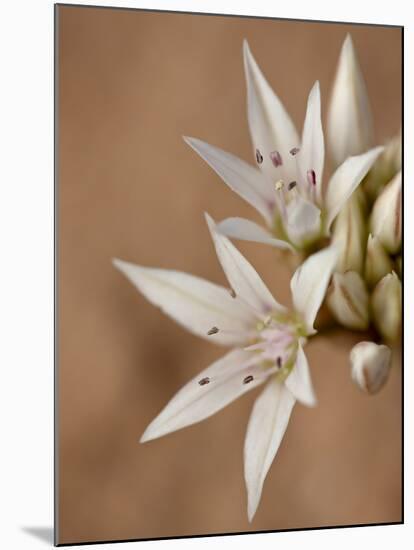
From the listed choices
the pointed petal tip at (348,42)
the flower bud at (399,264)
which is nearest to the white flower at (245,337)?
the flower bud at (399,264)

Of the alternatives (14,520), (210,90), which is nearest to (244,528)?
(14,520)

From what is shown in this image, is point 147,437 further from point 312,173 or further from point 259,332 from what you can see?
point 312,173

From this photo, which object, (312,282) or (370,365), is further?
(370,365)

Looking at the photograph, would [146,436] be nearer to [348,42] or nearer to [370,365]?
[370,365]

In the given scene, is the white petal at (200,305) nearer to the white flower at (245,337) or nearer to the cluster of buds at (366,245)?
the white flower at (245,337)

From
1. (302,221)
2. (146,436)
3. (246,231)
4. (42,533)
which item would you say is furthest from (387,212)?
(42,533)

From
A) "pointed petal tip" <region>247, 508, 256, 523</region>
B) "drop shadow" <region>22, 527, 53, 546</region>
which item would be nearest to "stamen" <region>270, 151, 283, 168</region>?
"pointed petal tip" <region>247, 508, 256, 523</region>
